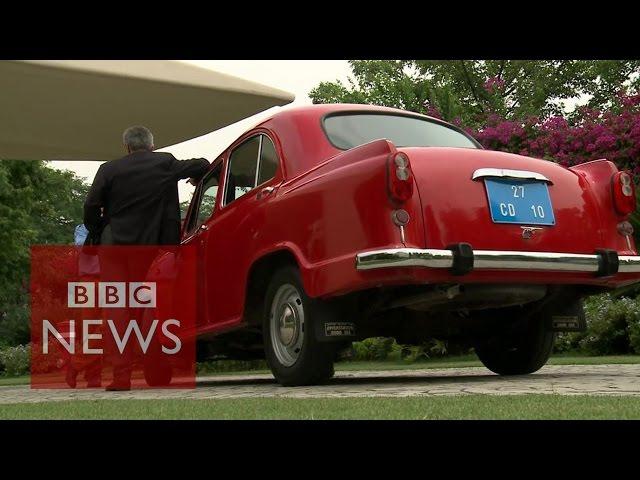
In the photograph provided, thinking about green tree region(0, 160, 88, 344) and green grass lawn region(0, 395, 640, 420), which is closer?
green grass lawn region(0, 395, 640, 420)

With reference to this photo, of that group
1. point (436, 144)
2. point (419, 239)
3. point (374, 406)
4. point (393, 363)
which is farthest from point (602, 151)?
point (374, 406)

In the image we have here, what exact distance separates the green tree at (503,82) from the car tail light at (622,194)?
1977 cm

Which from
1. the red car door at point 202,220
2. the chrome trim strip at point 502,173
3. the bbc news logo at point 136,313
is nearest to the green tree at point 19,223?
the bbc news logo at point 136,313

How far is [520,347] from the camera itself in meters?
6.11

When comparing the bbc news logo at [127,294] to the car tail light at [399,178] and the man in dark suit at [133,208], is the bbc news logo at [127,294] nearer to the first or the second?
the man in dark suit at [133,208]

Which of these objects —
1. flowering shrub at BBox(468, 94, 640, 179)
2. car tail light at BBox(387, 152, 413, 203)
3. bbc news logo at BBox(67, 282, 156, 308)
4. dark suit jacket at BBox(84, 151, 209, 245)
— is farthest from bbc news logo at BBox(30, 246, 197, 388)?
flowering shrub at BBox(468, 94, 640, 179)

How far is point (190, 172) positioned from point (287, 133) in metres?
1.01

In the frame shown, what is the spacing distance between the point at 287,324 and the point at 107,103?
262cm

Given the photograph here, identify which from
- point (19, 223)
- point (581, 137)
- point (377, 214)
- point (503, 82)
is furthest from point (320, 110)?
point (503, 82)

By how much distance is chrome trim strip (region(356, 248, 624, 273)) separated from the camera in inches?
173

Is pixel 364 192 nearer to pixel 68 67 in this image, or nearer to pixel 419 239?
pixel 419 239

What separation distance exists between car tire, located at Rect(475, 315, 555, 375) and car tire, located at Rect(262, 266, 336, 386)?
1433mm

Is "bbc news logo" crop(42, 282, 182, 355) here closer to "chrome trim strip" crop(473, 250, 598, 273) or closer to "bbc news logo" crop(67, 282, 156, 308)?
"bbc news logo" crop(67, 282, 156, 308)

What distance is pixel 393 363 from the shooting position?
10828mm
